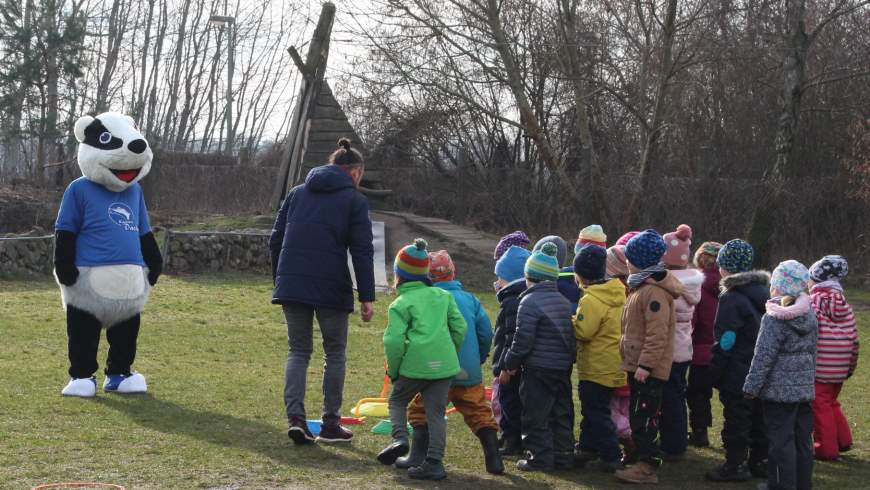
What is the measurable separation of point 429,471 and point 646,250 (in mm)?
1747

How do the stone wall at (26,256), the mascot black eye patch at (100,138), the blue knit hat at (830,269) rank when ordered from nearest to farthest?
the blue knit hat at (830,269) < the mascot black eye patch at (100,138) < the stone wall at (26,256)

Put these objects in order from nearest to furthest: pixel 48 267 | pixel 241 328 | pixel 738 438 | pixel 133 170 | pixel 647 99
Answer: pixel 738 438
pixel 133 170
pixel 241 328
pixel 48 267
pixel 647 99

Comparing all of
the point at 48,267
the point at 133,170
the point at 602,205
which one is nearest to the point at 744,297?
the point at 133,170

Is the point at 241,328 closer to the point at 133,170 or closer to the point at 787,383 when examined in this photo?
the point at 133,170

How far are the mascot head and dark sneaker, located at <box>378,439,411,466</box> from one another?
3.20 metres

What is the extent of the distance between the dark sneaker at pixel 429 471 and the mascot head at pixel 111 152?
3.51m

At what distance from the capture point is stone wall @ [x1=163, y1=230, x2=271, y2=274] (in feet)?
60.5

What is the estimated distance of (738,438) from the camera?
673 centimetres

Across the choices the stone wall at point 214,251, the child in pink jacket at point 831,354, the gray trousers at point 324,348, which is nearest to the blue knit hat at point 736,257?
the child in pink jacket at point 831,354

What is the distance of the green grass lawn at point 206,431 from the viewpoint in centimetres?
602

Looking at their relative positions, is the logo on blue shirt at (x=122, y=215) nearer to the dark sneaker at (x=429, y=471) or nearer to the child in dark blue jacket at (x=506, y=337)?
the child in dark blue jacket at (x=506, y=337)

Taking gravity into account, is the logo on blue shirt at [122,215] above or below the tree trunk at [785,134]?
below

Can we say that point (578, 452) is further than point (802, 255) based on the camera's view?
No

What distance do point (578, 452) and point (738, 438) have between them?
95 cm
